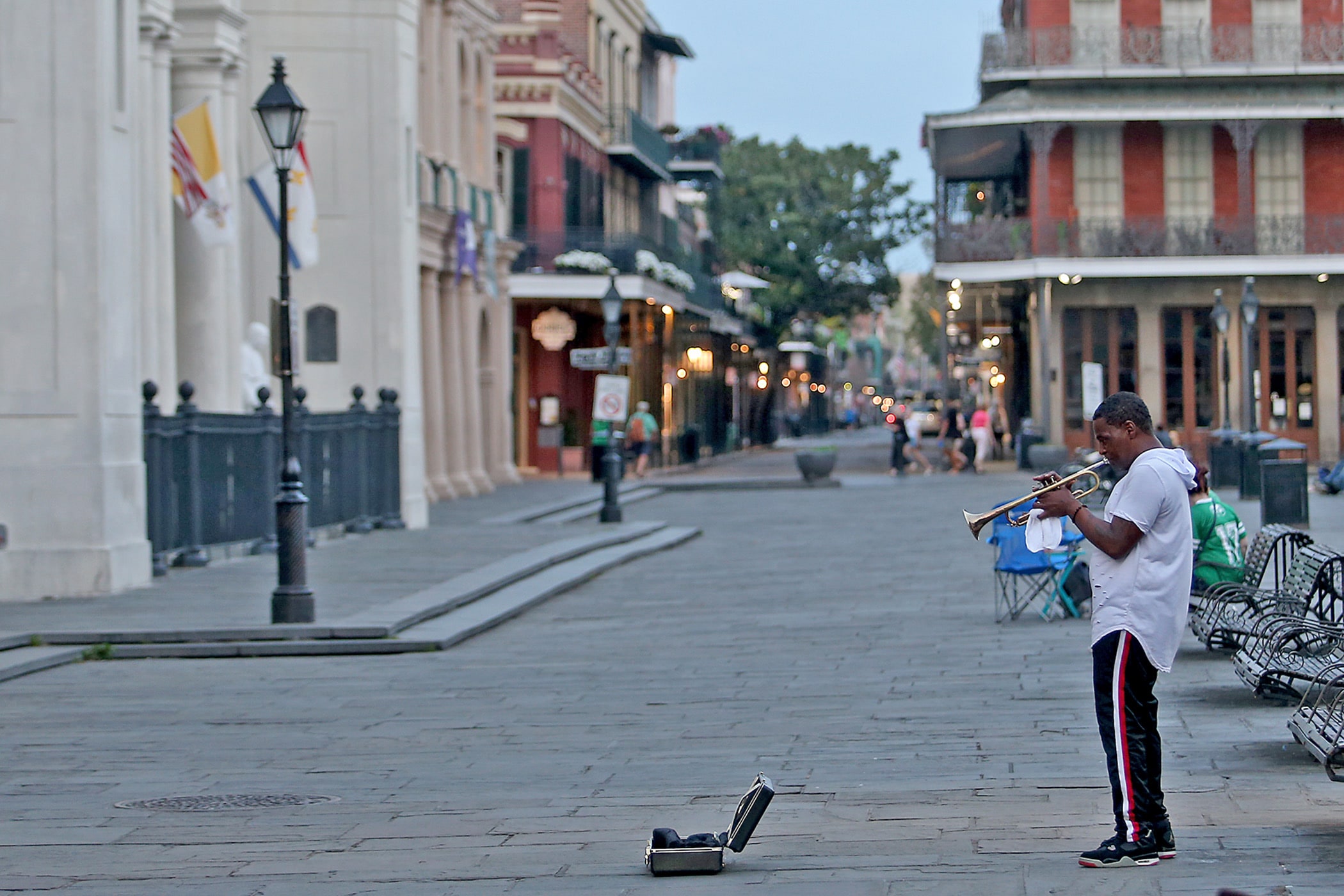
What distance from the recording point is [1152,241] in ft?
140

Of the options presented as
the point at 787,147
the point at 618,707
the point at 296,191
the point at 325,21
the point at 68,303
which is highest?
the point at 787,147

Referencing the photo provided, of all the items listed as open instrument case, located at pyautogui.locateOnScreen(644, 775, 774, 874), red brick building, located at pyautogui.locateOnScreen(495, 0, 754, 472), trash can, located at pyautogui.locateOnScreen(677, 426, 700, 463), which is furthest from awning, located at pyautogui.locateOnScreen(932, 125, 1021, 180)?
open instrument case, located at pyautogui.locateOnScreen(644, 775, 774, 874)

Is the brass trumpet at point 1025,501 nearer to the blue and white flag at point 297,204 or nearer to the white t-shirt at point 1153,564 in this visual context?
the white t-shirt at point 1153,564

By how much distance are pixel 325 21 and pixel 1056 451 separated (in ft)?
59.4

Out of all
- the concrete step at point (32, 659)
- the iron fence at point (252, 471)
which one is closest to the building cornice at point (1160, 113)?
the iron fence at point (252, 471)

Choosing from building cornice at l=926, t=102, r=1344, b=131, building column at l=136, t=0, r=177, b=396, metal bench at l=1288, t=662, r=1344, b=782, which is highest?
building cornice at l=926, t=102, r=1344, b=131

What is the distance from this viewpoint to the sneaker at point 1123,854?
6496 millimetres

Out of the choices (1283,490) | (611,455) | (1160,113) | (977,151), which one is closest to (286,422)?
(1283,490)

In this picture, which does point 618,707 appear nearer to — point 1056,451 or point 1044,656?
point 1044,656

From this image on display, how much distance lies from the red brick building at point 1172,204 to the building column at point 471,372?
41.7ft

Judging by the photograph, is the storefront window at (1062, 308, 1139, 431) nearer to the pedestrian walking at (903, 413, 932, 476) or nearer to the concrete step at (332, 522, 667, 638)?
the pedestrian walking at (903, 413, 932, 476)

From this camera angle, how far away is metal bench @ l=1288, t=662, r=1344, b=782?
22.7 ft

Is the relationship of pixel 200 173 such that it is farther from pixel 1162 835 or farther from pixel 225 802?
pixel 1162 835

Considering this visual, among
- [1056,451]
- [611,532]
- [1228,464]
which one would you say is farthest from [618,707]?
[1056,451]
